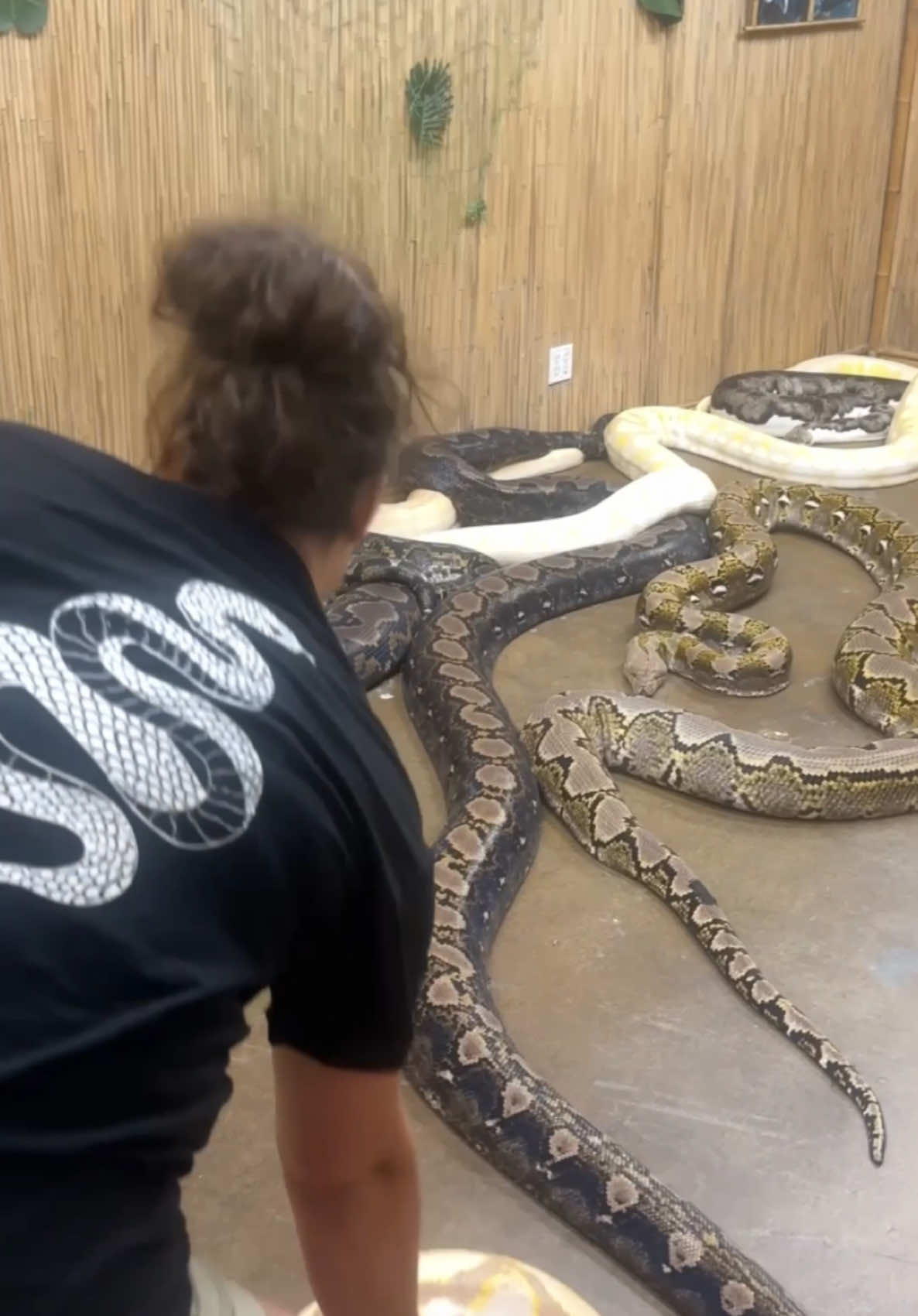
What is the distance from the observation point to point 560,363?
21.2 feet

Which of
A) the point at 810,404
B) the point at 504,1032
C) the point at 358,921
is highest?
the point at 358,921

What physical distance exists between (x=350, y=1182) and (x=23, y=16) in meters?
3.85

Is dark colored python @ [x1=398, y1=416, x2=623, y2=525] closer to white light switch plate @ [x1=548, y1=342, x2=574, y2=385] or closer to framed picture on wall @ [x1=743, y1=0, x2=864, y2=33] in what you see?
white light switch plate @ [x1=548, y1=342, x2=574, y2=385]

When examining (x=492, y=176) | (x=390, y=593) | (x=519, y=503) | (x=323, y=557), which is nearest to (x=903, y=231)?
(x=492, y=176)

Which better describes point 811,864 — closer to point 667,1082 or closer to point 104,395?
point 667,1082

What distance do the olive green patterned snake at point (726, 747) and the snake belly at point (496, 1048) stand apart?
0.19 metres

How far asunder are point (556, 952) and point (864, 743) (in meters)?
1.39

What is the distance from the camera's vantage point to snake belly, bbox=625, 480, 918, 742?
13.8ft

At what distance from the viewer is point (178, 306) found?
1089mm

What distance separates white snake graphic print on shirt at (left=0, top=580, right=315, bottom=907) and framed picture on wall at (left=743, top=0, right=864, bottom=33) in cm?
661

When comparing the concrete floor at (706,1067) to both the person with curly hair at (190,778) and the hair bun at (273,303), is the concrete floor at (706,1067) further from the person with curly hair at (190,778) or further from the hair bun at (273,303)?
the hair bun at (273,303)

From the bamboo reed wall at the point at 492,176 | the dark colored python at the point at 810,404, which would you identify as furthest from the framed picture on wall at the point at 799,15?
the dark colored python at the point at 810,404

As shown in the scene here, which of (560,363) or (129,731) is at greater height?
(129,731)

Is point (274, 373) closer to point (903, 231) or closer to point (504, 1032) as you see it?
point (504, 1032)
